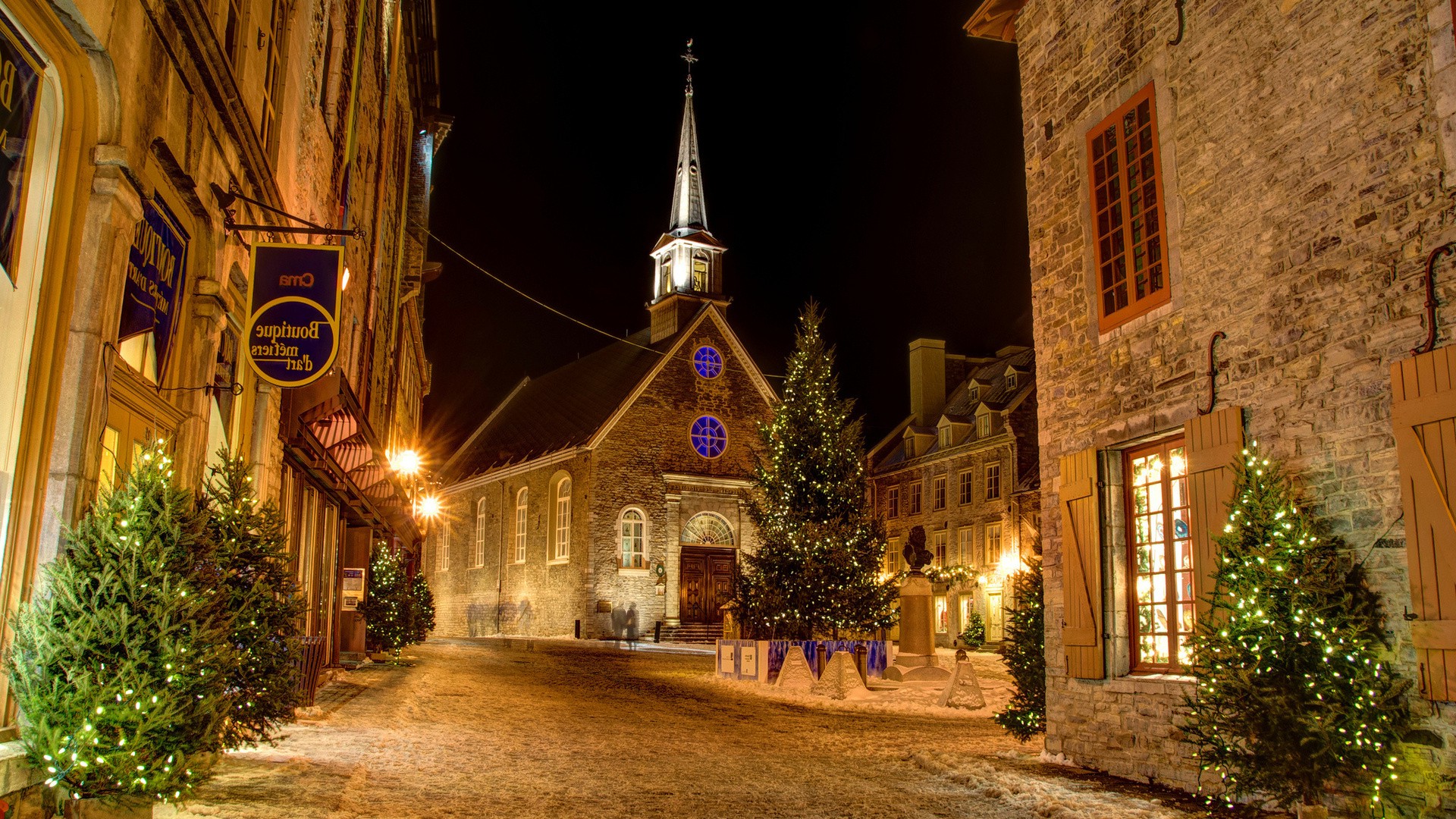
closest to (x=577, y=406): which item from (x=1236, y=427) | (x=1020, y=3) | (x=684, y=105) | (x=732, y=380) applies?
(x=732, y=380)

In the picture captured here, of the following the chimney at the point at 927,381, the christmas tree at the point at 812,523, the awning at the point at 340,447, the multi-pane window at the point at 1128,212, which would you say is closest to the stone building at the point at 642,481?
→ the chimney at the point at 927,381

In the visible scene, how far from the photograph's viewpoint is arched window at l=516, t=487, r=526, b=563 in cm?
3912

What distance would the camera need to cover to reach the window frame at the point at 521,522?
39.1 m

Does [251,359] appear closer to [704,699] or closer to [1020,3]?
[1020,3]

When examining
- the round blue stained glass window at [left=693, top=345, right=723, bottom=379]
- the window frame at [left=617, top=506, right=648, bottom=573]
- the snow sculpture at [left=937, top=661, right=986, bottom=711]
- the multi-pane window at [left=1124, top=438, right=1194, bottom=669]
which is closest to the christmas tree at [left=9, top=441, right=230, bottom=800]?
the multi-pane window at [left=1124, top=438, right=1194, bottom=669]

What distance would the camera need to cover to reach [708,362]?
1480 inches

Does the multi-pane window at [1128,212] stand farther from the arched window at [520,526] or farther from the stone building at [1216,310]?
the arched window at [520,526]

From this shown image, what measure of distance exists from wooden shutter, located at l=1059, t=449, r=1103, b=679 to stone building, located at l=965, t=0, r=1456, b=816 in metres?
0.02

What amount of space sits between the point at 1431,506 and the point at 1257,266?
84.9 inches

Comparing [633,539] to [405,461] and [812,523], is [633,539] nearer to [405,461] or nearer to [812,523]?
[405,461]

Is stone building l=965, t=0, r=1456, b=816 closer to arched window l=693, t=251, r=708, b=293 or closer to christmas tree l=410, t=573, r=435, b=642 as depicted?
christmas tree l=410, t=573, r=435, b=642

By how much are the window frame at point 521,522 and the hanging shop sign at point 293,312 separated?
31.6 meters

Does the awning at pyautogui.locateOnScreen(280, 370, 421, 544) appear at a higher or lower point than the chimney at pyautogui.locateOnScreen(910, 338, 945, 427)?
lower

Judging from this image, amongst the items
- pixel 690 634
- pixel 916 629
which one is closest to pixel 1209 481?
pixel 916 629
